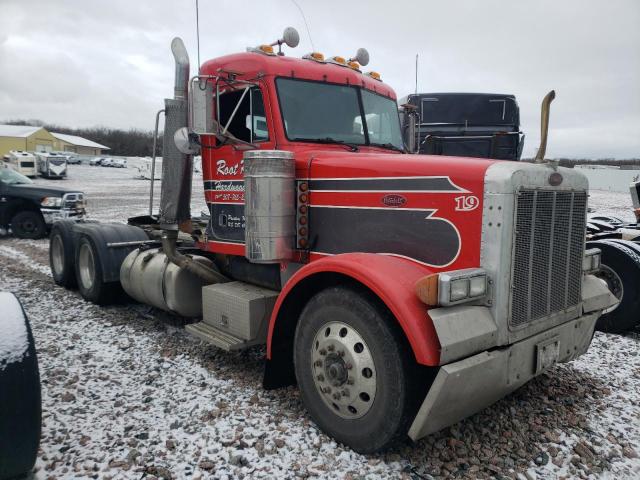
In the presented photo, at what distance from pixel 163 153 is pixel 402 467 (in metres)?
3.78

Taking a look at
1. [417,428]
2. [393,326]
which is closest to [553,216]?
[393,326]

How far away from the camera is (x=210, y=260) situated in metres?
5.55

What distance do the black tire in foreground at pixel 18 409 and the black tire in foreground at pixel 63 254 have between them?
16.1 ft

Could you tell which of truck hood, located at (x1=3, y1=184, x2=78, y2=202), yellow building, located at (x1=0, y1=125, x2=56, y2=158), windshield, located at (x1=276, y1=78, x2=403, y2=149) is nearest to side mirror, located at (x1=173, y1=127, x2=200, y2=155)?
windshield, located at (x1=276, y1=78, x2=403, y2=149)

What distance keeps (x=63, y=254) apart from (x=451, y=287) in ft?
21.5

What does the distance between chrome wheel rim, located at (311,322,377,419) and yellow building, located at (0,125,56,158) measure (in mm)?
71930

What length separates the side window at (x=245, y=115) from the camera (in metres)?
4.20

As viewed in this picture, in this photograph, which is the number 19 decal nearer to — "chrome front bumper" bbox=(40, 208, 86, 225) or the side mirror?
the side mirror

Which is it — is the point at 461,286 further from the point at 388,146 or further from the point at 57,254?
the point at 57,254

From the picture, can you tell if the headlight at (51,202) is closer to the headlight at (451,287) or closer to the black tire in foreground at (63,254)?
the black tire in foreground at (63,254)

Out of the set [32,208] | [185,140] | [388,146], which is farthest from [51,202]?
[388,146]

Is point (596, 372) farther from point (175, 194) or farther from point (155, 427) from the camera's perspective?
point (175, 194)

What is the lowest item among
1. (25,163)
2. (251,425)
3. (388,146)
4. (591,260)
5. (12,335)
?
(251,425)

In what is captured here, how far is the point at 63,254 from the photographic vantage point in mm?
7438
